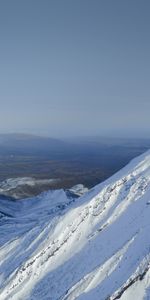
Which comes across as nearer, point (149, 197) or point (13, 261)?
point (149, 197)

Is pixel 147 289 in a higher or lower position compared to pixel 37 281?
higher

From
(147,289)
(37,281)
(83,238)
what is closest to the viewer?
(147,289)

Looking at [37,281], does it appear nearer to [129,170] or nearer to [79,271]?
[79,271]

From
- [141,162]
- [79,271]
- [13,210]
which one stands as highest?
[141,162]

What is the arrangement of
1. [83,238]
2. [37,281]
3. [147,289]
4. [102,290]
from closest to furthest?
[147,289], [102,290], [37,281], [83,238]

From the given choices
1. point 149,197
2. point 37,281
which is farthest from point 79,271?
point 149,197

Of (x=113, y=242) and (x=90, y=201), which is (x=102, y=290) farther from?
(x=90, y=201)

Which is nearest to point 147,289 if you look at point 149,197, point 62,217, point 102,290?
point 102,290
